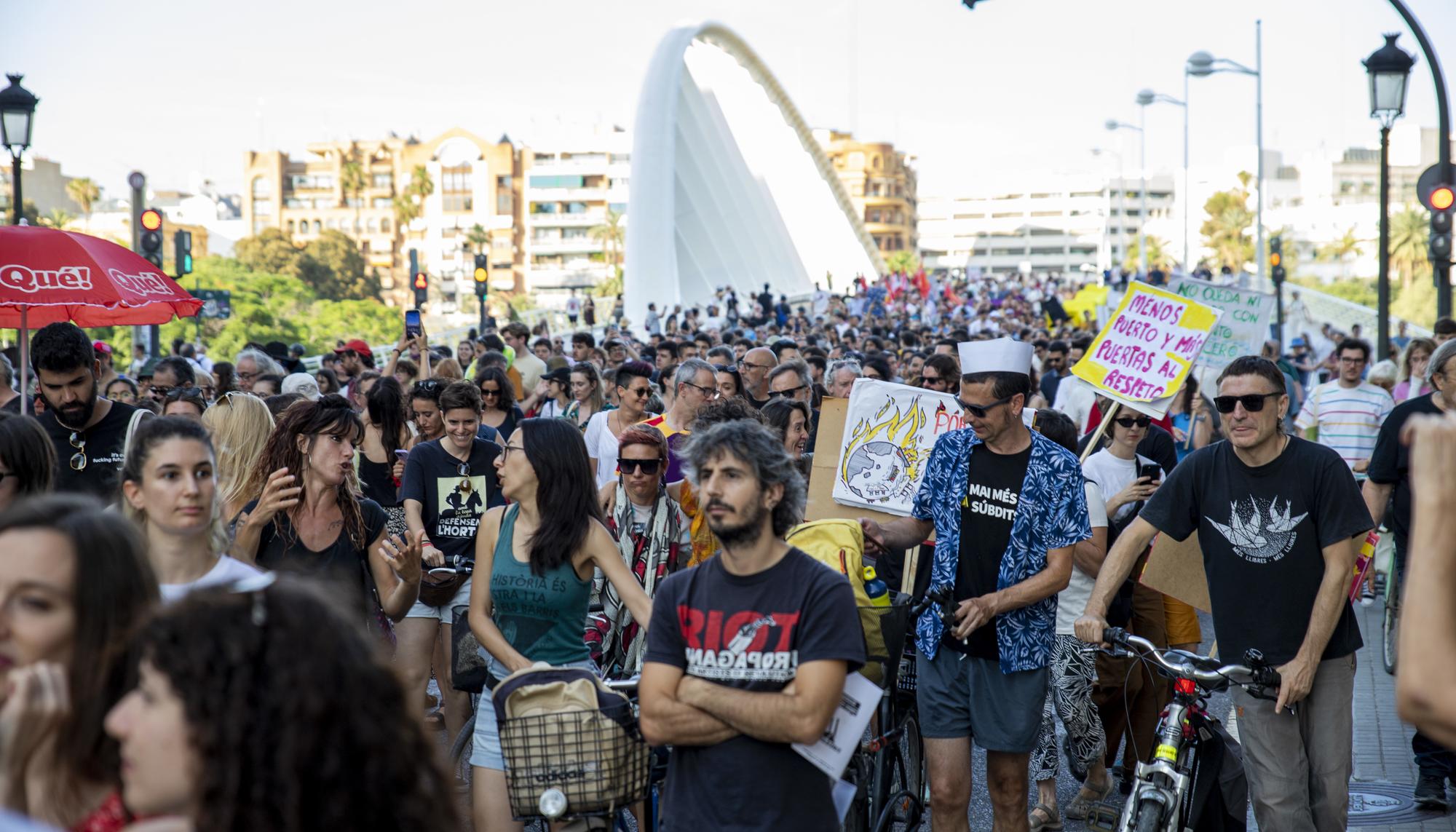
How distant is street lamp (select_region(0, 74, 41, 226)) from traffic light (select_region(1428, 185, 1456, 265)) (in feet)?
45.2

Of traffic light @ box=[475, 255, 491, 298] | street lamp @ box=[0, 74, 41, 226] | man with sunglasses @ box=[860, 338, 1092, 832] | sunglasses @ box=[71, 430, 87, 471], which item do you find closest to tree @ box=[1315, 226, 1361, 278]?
traffic light @ box=[475, 255, 491, 298]

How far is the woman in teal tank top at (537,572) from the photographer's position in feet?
15.9

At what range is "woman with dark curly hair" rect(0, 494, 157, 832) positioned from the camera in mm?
2578

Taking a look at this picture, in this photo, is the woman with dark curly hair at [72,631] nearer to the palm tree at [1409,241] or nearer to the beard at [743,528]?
the beard at [743,528]

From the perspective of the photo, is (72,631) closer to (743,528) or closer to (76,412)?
(743,528)

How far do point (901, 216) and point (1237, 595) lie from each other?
587 ft

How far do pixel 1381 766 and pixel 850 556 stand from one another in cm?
348

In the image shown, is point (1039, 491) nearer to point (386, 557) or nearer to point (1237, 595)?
point (1237, 595)

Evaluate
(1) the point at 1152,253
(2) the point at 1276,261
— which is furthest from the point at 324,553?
(1) the point at 1152,253

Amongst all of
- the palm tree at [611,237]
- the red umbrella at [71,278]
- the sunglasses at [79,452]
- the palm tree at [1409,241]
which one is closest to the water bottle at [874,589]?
the sunglasses at [79,452]

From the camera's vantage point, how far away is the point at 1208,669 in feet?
15.3

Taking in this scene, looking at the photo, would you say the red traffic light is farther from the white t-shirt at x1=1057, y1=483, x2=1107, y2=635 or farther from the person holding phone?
the white t-shirt at x1=1057, y1=483, x2=1107, y2=635

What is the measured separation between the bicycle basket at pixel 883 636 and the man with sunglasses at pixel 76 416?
343 centimetres

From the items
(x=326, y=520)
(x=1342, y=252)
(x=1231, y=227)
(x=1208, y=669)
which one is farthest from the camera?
(x=1342, y=252)
